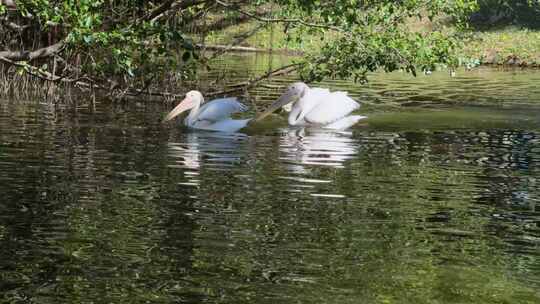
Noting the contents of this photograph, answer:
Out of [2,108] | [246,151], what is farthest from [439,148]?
[2,108]

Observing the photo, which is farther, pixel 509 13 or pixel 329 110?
pixel 509 13

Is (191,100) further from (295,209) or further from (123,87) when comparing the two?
(295,209)

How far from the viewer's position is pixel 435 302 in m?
6.00

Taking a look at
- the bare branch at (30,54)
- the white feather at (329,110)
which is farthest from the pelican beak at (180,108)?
the bare branch at (30,54)

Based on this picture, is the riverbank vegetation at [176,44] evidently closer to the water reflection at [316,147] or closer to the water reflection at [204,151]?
the water reflection at [204,151]

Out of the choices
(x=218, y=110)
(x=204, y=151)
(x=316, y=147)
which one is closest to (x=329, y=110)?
(x=218, y=110)

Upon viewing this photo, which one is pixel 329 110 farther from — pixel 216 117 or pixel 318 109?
pixel 216 117

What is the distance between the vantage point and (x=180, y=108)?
16906 mm

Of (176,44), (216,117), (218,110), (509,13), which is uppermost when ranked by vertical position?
(509,13)

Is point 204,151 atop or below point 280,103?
below

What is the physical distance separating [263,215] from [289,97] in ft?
33.5

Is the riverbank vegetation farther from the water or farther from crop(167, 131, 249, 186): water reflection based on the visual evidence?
crop(167, 131, 249, 186): water reflection

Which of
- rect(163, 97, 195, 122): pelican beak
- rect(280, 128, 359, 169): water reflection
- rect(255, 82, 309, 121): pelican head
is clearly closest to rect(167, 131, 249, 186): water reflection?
rect(280, 128, 359, 169): water reflection

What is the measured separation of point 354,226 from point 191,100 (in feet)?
31.5
